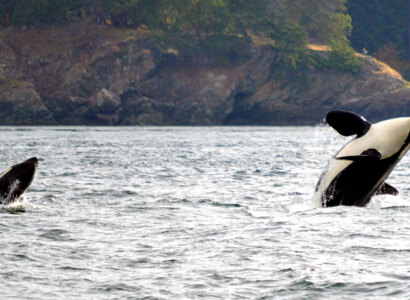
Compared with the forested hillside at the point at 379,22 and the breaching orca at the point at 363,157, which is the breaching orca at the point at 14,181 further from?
the forested hillside at the point at 379,22

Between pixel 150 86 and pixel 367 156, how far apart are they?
7927 centimetres

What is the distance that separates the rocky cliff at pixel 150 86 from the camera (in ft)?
279

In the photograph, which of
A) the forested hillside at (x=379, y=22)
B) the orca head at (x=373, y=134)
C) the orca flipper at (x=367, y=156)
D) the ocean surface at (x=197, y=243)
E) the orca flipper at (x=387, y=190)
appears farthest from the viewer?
the forested hillside at (x=379, y=22)

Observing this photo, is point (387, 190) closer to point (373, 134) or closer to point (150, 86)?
point (373, 134)

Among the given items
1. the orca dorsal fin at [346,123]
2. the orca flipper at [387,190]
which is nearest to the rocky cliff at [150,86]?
the orca flipper at [387,190]

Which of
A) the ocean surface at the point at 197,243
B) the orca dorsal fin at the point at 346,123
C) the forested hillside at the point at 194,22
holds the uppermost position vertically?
the forested hillside at the point at 194,22

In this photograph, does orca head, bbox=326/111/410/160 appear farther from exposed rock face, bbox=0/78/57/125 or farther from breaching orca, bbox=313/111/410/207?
exposed rock face, bbox=0/78/57/125

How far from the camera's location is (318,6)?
104125 millimetres

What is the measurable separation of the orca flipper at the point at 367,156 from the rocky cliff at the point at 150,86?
71486mm

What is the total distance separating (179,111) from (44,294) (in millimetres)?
82682

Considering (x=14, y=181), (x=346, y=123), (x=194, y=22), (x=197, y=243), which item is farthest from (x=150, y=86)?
(x=197, y=243)

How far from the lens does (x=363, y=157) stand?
12.3 metres

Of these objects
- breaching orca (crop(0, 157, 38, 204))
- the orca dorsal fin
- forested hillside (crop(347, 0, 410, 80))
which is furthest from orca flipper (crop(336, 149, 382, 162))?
forested hillside (crop(347, 0, 410, 80))

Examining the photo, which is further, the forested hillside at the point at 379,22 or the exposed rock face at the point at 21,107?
the forested hillside at the point at 379,22
